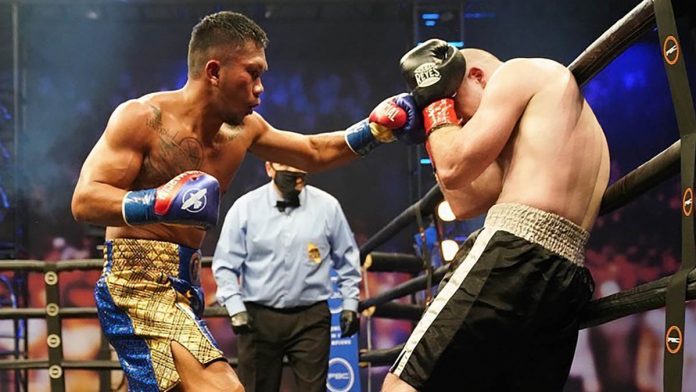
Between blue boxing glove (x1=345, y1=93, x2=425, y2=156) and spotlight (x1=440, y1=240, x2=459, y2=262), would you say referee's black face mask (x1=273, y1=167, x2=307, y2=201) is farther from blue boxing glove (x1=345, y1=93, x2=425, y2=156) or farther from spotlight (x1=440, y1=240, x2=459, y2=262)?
blue boxing glove (x1=345, y1=93, x2=425, y2=156)

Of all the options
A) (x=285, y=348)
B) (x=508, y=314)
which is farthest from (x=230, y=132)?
(x=285, y=348)

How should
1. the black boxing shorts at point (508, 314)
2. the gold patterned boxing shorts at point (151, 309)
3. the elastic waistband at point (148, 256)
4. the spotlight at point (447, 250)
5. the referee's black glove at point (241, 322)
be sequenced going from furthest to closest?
1. the referee's black glove at point (241, 322)
2. the spotlight at point (447, 250)
3. the elastic waistband at point (148, 256)
4. the gold patterned boxing shorts at point (151, 309)
5. the black boxing shorts at point (508, 314)

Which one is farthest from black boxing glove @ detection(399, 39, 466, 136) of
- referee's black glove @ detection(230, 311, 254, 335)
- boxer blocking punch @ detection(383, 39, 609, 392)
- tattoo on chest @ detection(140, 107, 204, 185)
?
referee's black glove @ detection(230, 311, 254, 335)

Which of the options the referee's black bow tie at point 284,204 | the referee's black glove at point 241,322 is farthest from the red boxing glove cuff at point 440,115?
the referee's black bow tie at point 284,204

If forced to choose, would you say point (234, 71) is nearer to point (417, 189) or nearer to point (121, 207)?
point (121, 207)

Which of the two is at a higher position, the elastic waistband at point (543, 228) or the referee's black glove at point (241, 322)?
the elastic waistband at point (543, 228)

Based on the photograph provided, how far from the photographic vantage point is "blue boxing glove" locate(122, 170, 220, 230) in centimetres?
198

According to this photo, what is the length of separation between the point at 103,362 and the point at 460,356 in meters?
2.74

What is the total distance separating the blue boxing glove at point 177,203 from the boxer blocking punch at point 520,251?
1.95ft

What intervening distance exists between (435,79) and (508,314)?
2.04 ft

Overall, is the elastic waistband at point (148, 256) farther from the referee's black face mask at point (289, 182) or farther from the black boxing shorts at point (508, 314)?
the referee's black face mask at point (289, 182)

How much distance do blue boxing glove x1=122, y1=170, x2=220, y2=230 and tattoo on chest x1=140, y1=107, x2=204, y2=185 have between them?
0.19 m

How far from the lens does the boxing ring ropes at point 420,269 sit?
4.77 ft

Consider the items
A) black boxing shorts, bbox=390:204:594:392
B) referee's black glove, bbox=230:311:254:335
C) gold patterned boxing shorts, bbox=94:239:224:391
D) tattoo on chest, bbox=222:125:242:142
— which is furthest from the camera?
referee's black glove, bbox=230:311:254:335
